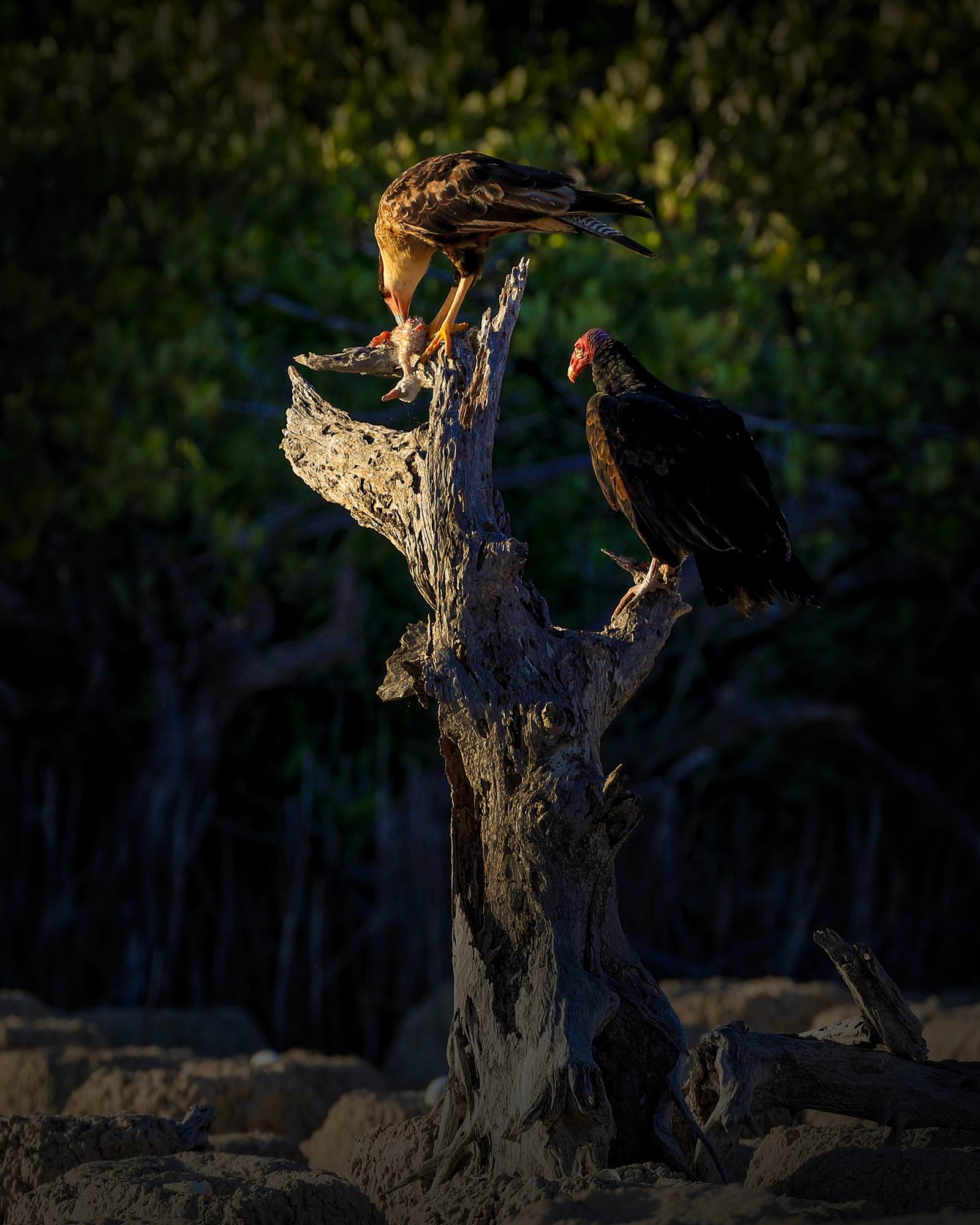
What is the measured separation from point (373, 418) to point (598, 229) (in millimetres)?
3927

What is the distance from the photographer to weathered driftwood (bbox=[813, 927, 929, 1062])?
11.7ft

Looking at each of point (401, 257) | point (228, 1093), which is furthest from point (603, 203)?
point (228, 1093)

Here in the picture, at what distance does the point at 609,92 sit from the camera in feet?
28.8

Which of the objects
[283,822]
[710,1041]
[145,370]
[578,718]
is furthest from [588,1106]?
[283,822]

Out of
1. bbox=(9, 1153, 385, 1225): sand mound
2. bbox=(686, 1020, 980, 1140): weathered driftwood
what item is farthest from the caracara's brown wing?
bbox=(9, 1153, 385, 1225): sand mound

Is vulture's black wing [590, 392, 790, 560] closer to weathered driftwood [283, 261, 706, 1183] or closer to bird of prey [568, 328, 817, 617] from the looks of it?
bird of prey [568, 328, 817, 617]

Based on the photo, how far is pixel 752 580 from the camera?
3.84 meters

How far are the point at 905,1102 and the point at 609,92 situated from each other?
22.3 ft

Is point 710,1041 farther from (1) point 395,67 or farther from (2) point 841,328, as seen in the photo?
(1) point 395,67

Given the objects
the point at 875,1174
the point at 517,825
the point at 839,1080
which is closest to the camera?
the point at 875,1174

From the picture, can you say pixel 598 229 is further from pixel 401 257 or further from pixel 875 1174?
pixel 875 1174

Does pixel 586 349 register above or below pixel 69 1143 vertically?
above

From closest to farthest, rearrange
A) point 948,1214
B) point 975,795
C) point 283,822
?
point 948,1214, point 283,822, point 975,795

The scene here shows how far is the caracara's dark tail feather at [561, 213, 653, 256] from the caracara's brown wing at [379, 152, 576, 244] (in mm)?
56
